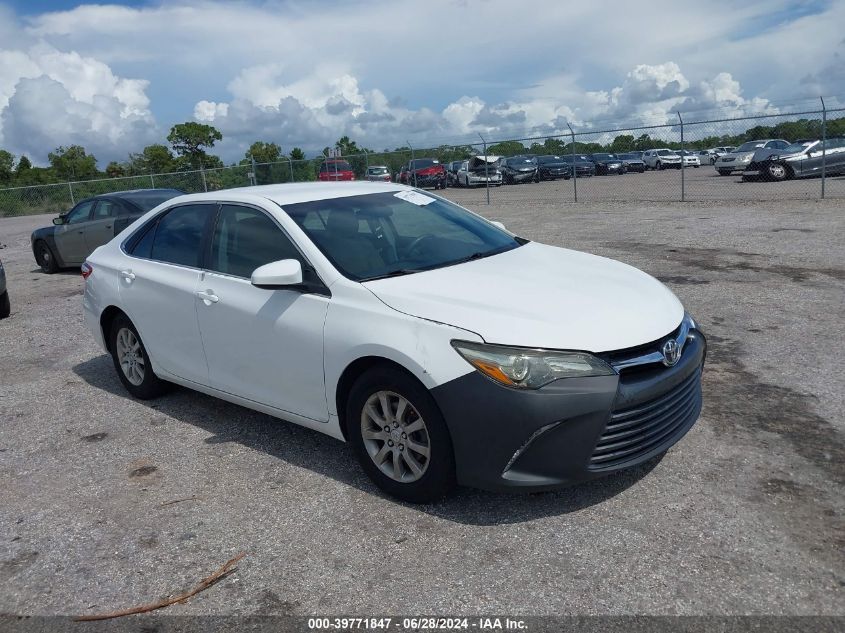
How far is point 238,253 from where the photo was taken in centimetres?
463

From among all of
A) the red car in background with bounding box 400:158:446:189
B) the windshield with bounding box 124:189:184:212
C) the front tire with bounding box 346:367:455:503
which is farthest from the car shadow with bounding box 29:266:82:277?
the red car in background with bounding box 400:158:446:189

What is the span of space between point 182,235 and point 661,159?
39888 millimetres

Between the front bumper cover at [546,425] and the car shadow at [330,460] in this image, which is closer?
the front bumper cover at [546,425]

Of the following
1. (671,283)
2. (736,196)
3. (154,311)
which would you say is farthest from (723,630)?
(736,196)

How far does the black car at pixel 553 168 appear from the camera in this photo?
35.8m

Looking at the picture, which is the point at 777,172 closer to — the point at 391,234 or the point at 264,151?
the point at 391,234

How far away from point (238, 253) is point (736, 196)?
1757cm

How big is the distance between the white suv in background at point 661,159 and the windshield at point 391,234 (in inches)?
1542

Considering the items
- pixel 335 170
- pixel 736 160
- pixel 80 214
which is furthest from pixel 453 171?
pixel 80 214

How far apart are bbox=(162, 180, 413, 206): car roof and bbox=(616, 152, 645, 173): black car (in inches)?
1446

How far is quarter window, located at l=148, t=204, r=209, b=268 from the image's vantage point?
4922mm

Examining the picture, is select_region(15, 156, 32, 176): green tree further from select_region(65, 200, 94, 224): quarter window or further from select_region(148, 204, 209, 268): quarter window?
select_region(148, 204, 209, 268): quarter window

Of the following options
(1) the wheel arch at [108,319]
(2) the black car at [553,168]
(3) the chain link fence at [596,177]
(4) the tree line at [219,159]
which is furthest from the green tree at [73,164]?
(1) the wheel arch at [108,319]

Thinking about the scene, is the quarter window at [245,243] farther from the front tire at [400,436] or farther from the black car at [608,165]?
the black car at [608,165]
